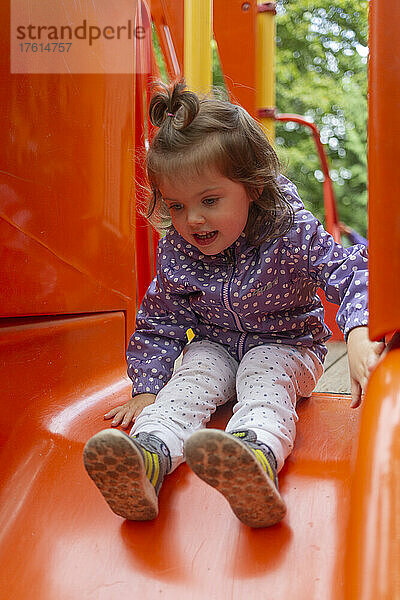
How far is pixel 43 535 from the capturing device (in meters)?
Answer: 0.89

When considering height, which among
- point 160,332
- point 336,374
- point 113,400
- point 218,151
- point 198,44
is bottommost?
point 336,374

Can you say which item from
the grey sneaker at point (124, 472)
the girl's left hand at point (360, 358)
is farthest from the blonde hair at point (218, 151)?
the grey sneaker at point (124, 472)

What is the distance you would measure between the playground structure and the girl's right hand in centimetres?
3

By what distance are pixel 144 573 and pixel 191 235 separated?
1.85ft

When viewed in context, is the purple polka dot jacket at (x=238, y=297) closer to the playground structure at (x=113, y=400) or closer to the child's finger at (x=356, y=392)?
the playground structure at (x=113, y=400)

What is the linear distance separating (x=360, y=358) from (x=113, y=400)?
1.86 ft

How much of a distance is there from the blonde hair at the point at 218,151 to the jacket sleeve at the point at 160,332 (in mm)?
187

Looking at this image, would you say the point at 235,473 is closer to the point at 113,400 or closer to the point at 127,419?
the point at 127,419

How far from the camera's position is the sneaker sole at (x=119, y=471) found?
0.78m

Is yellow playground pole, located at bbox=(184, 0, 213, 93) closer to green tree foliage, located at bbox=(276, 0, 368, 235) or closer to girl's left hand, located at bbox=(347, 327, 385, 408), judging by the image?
girl's left hand, located at bbox=(347, 327, 385, 408)

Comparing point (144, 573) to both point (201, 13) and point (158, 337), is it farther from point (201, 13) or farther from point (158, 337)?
point (201, 13)

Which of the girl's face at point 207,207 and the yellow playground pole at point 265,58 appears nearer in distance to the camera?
the girl's face at point 207,207

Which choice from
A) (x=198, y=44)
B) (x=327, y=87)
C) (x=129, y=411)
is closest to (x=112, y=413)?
(x=129, y=411)

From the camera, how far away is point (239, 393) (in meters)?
1.11
